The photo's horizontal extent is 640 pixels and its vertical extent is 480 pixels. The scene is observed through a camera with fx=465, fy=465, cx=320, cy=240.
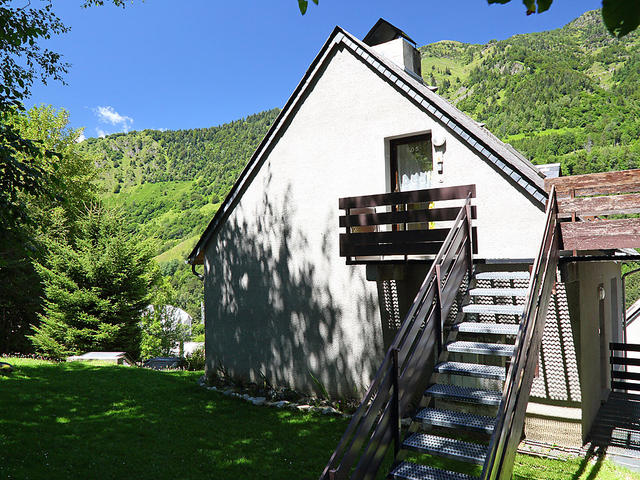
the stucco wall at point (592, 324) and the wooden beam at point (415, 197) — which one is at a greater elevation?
the wooden beam at point (415, 197)

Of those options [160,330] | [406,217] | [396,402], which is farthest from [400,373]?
[160,330]

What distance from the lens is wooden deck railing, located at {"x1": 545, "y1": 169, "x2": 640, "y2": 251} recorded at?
6.69 metres

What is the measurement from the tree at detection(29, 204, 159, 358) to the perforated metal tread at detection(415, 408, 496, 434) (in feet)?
58.0

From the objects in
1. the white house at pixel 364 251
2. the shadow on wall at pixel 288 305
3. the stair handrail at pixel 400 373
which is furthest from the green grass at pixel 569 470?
the shadow on wall at pixel 288 305

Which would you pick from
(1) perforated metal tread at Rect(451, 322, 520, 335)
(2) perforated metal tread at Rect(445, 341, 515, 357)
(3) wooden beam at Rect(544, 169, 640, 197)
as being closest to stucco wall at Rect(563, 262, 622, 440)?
(3) wooden beam at Rect(544, 169, 640, 197)

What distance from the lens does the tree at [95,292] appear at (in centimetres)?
1972

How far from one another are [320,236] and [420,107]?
3.54 m

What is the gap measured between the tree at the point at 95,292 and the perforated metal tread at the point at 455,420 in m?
17.7

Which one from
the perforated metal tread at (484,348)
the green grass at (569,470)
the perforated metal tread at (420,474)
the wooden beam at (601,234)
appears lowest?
the green grass at (569,470)

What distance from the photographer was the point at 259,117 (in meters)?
120

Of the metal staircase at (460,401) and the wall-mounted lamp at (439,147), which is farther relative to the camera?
the wall-mounted lamp at (439,147)

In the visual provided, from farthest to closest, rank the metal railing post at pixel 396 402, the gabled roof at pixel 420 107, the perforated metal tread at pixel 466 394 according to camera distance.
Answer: the gabled roof at pixel 420 107 < the perforated metal tread at pixel 466 394 < the metal railing post at pixel 396 402

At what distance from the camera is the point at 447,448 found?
14.9ft

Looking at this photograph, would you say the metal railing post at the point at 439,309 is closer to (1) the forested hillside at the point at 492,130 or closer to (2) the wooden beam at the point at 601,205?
(2) the wooden beam at the point at 601,205
